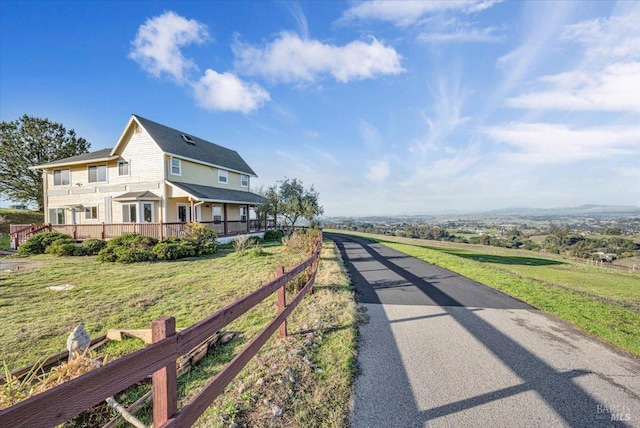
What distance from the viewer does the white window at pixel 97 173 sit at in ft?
69.0

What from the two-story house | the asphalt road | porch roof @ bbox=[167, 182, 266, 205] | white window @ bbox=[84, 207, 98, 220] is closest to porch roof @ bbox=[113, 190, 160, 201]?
the two-story house

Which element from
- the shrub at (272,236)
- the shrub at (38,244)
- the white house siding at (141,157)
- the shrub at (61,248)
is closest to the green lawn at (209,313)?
the shrub at (61,248)

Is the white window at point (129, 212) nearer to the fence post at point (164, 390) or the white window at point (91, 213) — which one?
the white window at point (91, 213)

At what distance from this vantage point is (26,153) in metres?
31.7

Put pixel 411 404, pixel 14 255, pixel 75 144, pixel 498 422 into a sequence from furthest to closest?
pixel 75 144 < pixel 14 255 < pixel 411 404 < pixel 498 422

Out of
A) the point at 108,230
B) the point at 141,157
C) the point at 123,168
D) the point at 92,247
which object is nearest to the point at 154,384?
the point at 92,247

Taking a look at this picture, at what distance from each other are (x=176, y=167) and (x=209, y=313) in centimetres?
1706

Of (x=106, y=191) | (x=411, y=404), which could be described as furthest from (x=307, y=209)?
(x=411, y=404)

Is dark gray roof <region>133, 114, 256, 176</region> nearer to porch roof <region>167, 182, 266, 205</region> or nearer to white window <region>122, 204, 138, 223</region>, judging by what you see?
porch roof <region>167, 182, 266, 205</region>

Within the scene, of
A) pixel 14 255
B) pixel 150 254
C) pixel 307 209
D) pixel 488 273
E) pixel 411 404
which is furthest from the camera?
pixel 307 209

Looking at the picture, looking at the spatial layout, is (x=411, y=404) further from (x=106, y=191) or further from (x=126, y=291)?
(x=106, y=191)

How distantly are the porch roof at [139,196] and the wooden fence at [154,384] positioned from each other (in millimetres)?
18931

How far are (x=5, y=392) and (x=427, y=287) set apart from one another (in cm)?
803

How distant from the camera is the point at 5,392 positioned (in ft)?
8.96
